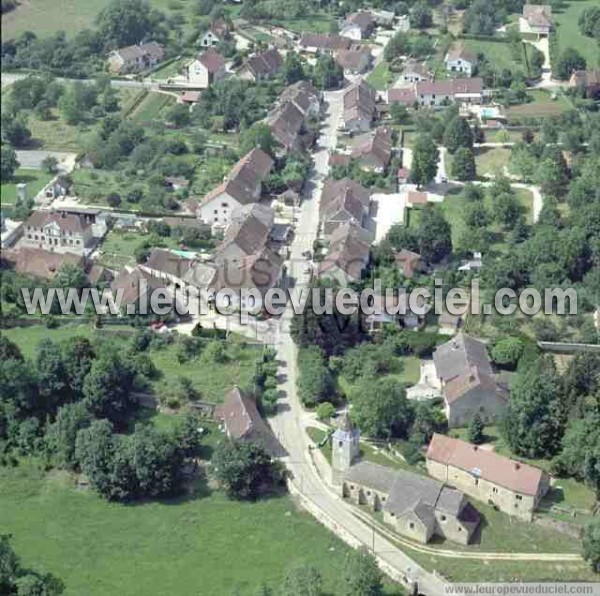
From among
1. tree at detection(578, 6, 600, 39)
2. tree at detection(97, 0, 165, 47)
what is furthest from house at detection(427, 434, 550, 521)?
tree at detection(97, 0, 165, 47)

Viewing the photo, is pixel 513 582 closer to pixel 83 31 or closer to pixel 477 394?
pixel 477 394

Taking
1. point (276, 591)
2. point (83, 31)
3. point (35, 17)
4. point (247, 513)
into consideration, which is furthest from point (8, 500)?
point (35, 17)

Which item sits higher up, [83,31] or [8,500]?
[83,31]

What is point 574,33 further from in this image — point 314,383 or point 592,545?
point 592,545

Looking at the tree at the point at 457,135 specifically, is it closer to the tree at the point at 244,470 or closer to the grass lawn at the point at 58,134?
the grass lawn at the point at 58,134

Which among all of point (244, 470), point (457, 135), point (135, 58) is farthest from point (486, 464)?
point (135, 58)

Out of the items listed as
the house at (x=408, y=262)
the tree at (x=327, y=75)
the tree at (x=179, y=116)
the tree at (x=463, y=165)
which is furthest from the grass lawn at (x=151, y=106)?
the house at (x=408, y=262)

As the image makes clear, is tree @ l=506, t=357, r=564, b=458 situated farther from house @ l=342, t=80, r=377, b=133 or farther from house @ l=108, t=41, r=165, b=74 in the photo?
house @ l=108, t=41, r=165, b=74
